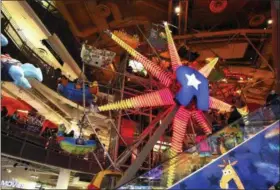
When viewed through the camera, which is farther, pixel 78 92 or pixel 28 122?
pixel 28 122

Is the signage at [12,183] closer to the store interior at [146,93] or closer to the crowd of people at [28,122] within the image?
the store interior at [146,93]

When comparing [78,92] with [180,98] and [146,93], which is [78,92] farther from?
[180,98]

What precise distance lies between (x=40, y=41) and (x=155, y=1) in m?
8.88

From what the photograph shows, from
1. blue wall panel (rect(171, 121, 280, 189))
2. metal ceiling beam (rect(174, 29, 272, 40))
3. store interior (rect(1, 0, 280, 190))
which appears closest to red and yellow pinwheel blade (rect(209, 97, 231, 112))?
store interior (rect(1, 0, 280, 190))

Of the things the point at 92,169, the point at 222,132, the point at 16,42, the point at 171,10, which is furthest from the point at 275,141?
the point at 16,42

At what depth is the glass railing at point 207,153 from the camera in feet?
18.6

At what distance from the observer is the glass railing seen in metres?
5.66

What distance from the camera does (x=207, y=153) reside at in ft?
19.3

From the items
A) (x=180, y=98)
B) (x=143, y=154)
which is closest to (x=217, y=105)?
(x=180, y=98)

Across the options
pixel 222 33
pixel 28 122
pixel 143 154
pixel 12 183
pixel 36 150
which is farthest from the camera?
pixel 12 183

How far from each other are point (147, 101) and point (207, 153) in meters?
2.50

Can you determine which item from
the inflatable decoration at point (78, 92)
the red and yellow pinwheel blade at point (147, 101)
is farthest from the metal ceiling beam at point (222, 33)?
the red and yellow pinwheel blade at point (147, 101)

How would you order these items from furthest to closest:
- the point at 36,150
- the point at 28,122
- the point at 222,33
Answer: the point at 28,122, the point at 36,150, the point at 222,33

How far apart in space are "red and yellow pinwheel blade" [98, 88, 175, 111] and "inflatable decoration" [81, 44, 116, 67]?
1.90 m
